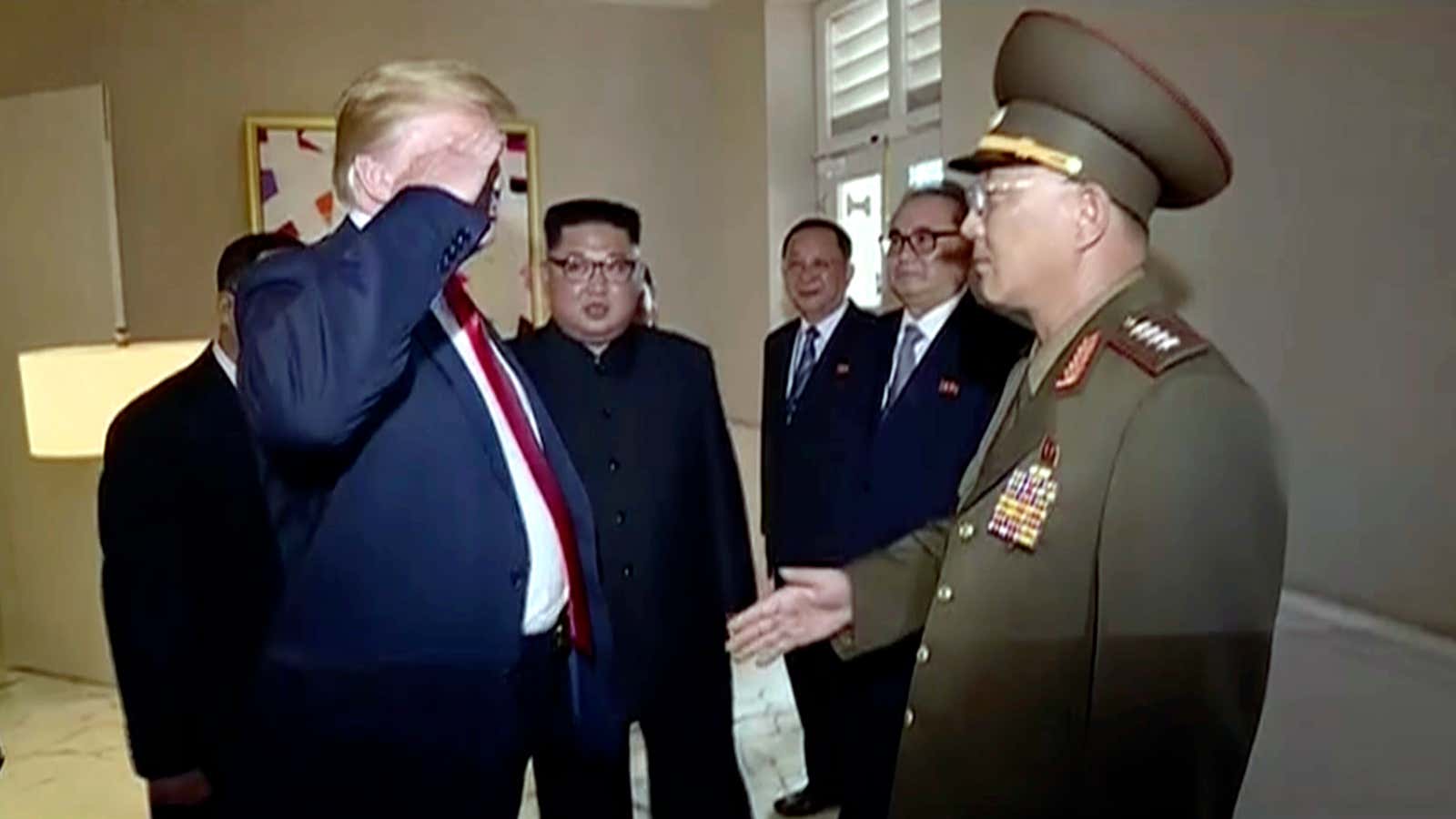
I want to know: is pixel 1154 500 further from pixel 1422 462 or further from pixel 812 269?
pixel 812 269

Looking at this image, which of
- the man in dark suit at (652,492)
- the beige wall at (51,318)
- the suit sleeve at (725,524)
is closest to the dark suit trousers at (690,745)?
the man in dark suit at (652,492)

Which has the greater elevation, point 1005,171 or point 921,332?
point 1005,171

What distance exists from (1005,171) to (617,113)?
346 centimetres

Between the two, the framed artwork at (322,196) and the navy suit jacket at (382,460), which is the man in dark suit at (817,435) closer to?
the navy suit jacket at (382,460)

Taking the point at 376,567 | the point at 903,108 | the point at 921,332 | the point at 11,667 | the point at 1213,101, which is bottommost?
the point at 11,667

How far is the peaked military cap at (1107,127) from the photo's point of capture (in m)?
1.16

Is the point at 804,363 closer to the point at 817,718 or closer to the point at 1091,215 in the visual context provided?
the point at 817,718

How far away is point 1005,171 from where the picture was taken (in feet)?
4.03

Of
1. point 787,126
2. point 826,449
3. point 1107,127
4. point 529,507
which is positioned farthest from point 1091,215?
point 787,126

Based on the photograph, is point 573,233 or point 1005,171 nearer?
→ point 1005,171

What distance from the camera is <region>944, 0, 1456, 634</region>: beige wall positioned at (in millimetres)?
1392

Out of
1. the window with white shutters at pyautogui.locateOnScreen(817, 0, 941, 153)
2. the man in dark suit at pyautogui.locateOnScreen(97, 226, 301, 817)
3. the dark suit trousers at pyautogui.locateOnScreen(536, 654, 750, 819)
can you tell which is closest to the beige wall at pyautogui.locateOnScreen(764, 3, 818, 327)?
the window with white shutters at pyautogui.locateOnScreen(817, 0, 941, 153)

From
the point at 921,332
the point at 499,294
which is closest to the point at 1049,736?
the point at 921,332

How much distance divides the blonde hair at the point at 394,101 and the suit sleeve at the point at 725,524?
101 cm
